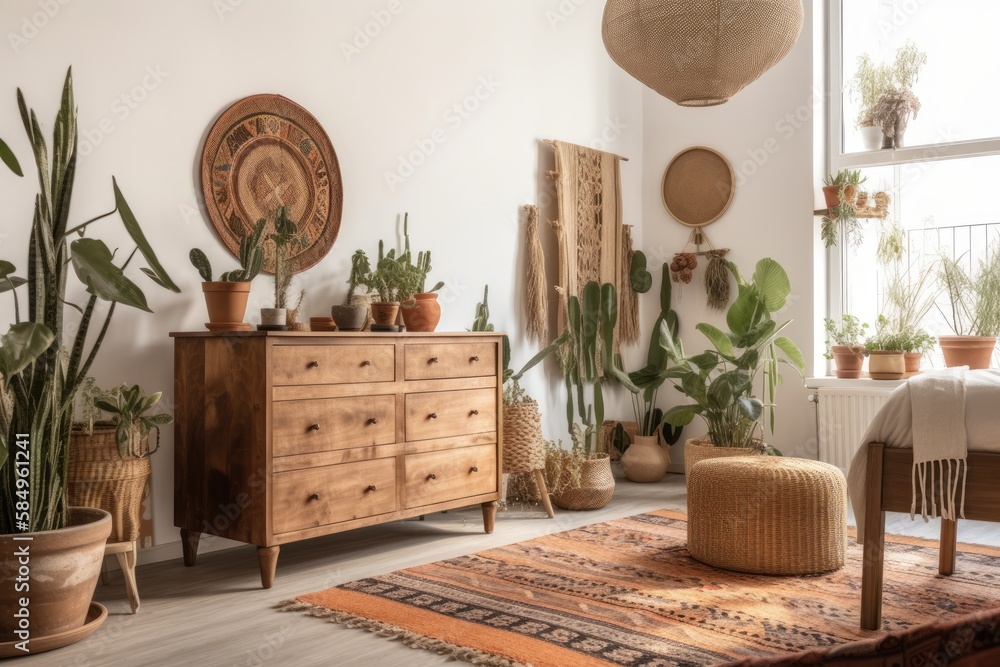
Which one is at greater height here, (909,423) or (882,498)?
(909,423)

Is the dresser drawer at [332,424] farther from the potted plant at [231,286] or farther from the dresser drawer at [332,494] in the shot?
the potted plant at [231,286]

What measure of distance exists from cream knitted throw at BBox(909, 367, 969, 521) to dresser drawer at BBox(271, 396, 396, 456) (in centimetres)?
195

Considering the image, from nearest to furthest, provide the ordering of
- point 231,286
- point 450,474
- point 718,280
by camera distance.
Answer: point 231,286, point 450,474, point 718,280

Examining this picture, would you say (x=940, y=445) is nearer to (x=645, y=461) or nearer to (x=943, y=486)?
(x=943, y=486)

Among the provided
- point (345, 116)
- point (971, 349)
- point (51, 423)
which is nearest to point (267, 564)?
point (51, 423)

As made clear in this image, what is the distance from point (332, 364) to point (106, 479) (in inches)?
34.8

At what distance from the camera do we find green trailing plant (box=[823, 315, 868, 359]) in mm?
5371

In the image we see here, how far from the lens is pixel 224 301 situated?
11.1ft

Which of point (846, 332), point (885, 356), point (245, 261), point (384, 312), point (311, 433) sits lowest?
point (311, 433)

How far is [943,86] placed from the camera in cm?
530

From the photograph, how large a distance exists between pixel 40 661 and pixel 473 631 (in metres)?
1.20

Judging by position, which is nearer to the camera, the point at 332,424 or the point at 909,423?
the point at 909,423

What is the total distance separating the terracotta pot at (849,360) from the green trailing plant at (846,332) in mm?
61

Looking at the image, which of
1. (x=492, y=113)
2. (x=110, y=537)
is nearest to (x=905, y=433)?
(x=110, y=537)
